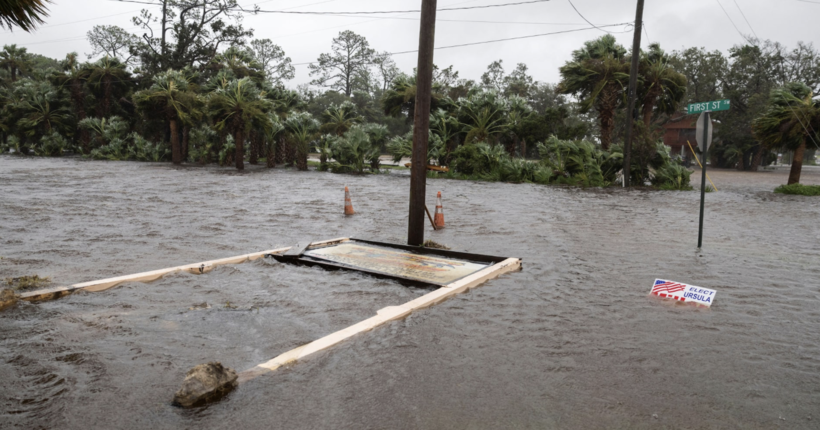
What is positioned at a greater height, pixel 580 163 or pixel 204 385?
pixel 580 163

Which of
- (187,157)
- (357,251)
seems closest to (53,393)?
(357,251)

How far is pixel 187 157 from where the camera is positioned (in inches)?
1570

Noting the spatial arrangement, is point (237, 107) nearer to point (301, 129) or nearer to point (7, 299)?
point (301, 129)

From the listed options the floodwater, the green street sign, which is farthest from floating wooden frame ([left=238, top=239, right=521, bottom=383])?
the green street sign

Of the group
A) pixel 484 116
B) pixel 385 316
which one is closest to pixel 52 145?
pixel 484 116

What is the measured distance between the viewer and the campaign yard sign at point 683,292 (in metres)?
6.00

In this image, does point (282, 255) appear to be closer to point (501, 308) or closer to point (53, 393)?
point (501, 308)

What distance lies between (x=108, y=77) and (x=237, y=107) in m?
17.7

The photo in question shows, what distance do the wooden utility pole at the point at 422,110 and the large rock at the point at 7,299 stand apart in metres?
5.29

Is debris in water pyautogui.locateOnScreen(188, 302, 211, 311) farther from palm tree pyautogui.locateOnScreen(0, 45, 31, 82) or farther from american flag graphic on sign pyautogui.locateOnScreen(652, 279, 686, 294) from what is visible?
palm tree pyautogui.locateOnScreen(0, 45, 31, 82)

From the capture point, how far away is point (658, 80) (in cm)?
2773

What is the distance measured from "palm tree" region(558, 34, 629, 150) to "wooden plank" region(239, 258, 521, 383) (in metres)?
20.5

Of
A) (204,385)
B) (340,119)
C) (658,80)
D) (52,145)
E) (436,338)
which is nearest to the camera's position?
(204,385)

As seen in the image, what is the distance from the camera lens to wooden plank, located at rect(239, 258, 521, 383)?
405 centimetres
